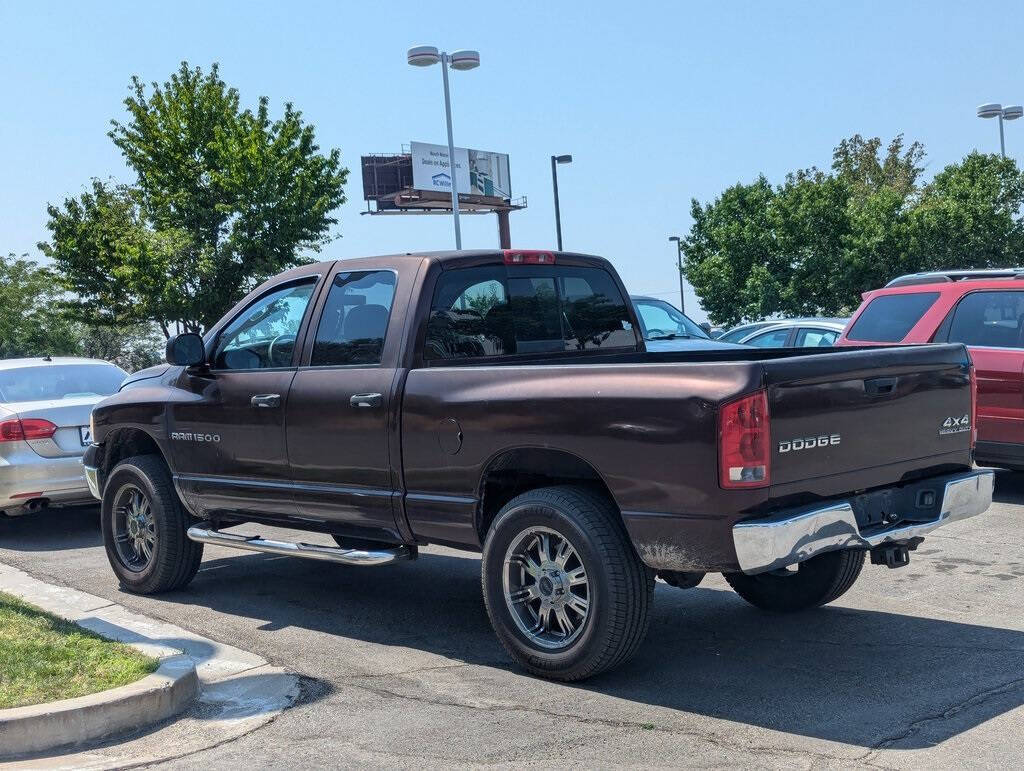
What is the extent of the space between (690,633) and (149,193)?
31.4 metres

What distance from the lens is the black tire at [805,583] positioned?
20.5ft

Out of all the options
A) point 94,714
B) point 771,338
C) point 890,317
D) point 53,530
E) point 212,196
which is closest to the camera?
point 94,714

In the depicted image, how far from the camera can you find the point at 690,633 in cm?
621

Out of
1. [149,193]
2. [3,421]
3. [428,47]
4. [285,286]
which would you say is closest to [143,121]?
[149,193]

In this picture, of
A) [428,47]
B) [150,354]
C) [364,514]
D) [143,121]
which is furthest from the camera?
[150,354]

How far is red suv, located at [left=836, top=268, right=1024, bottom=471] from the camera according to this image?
9.45 meters

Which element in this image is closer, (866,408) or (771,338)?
(866,408)

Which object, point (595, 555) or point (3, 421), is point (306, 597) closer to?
point (595, 555)

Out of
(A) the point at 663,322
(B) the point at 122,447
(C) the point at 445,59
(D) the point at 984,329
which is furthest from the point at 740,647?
(C) the point at 445,59

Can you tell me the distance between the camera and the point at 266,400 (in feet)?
21.9

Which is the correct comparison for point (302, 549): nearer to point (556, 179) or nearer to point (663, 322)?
point (663, 322)

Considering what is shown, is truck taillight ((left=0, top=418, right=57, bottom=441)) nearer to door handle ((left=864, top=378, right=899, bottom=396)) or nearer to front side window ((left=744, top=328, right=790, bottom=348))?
door handle ((left=864, top=378, right=899, bottom=396))

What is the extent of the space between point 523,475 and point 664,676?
3.84ft

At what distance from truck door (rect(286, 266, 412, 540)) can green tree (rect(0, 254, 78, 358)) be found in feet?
161
